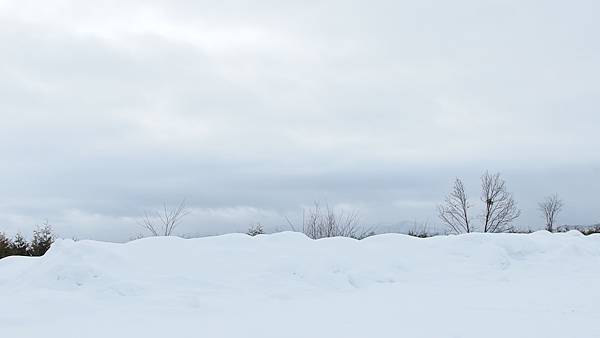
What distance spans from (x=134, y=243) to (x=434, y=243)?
5.28 meters

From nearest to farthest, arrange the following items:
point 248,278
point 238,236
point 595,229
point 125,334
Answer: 1. point 125,334
2. point 248,278
3. point 238,236
4. point 595,229

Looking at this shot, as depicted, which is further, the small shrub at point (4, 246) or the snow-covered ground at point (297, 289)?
the small shrub at point (4, 246)

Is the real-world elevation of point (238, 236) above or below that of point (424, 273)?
above

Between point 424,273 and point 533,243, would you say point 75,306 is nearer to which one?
point 424,273

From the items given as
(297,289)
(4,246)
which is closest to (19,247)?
(4,246)

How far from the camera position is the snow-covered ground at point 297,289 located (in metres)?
5.09

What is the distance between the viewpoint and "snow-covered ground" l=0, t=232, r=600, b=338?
16.7 feet

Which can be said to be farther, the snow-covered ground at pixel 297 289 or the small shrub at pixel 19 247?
the small shrub at pixel 19 247

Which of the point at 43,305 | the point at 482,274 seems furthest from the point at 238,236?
the point at 482,274

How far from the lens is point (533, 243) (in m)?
10.4

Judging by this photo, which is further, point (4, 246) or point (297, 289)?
point (4, 246)

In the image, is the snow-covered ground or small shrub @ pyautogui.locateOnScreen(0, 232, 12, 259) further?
small shrub @ pyautogui.locateOnScreen(0, 232, 12, 259)

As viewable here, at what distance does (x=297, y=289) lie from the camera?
23.0 ft

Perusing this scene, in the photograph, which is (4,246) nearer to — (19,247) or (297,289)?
(19,247)
